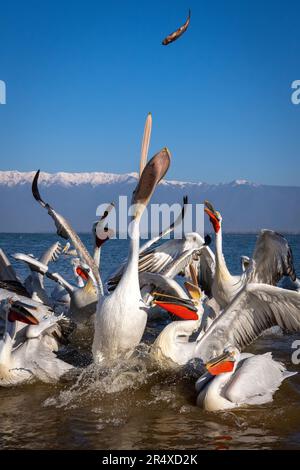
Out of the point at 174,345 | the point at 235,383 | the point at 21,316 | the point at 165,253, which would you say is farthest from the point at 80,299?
the point at 235,383

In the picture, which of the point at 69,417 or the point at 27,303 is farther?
the point at 27,303

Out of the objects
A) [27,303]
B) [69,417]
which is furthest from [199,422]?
[27,303]

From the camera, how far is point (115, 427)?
159 inches

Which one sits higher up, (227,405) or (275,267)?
(275,267)

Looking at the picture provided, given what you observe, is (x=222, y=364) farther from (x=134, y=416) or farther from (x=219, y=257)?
(x=219, y=257)

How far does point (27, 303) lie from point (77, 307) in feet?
3.74

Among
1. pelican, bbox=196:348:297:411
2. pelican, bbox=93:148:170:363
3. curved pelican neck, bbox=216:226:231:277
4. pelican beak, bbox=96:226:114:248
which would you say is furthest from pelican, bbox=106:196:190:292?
pelican, bbox=196:348:297:411

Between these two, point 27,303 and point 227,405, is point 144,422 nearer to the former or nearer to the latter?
point 227,405

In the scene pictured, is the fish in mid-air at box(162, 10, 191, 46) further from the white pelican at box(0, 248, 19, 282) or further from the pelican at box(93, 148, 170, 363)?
the white pelican at box(0, 248, 19, 282)

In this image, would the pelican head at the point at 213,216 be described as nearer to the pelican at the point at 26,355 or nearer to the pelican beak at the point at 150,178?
the pelican beak at the point at 150,178

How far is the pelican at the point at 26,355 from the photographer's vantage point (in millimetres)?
4980

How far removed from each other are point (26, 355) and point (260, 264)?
2835 mm

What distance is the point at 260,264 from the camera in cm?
664
